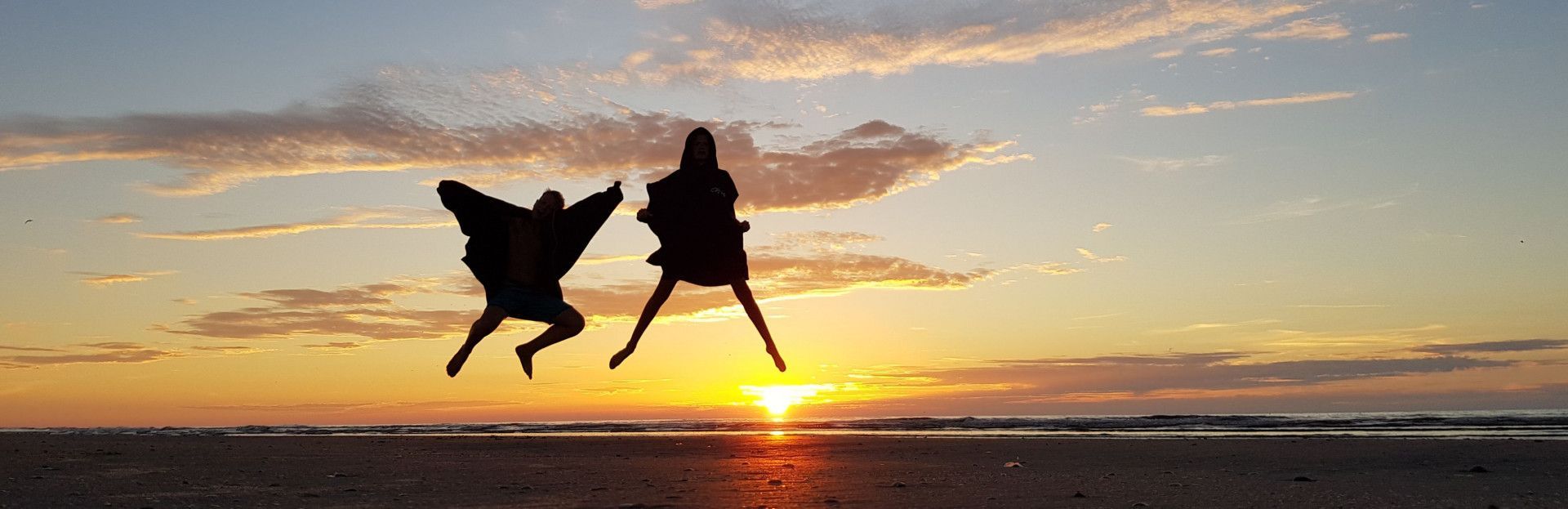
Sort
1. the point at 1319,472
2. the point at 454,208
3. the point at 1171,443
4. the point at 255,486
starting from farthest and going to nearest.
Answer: the point at 1171,443 < the point at 1319,472 < the point at 255,486 < the point at 454,208

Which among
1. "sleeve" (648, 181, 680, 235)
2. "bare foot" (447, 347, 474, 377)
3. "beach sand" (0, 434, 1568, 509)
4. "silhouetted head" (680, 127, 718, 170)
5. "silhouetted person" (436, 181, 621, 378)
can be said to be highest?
"silhouetted head" (680, 127, 718, 170)

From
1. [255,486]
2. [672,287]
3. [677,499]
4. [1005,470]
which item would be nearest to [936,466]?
[1005,470]

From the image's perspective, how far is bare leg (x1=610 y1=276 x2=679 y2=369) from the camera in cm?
1012

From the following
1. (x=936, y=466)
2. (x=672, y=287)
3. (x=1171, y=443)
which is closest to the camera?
(x=672, y=287)

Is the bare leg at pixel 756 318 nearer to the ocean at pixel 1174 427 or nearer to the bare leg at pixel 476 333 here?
the bare leg at pixel 476 333

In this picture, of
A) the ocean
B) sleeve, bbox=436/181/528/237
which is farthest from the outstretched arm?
the ocean

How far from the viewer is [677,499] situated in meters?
11.2

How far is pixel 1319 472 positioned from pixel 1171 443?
768cm

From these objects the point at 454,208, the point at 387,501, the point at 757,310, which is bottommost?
the point at 387,501

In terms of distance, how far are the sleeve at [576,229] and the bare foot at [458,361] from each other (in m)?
0.99

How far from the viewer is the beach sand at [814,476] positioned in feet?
37.7

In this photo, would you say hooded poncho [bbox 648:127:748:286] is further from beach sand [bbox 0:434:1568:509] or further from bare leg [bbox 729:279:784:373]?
beach sand [bbox 0:434:1568:509]

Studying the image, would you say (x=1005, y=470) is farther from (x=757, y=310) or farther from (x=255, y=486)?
(x=255, y=486)

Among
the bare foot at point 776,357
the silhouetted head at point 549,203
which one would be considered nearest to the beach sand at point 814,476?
the bare foot at point 776,357
